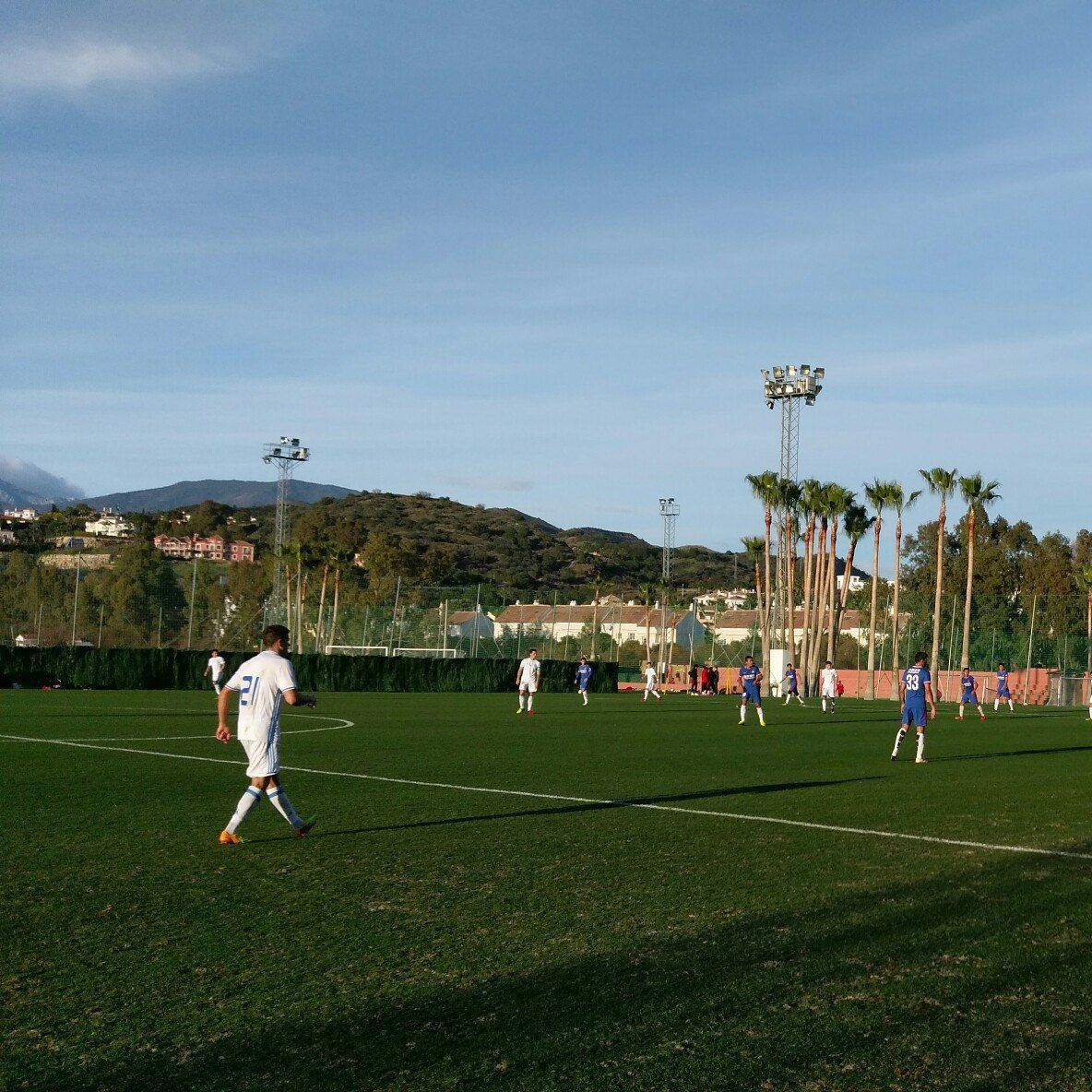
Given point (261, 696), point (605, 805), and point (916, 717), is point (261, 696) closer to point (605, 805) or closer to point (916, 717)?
point (605, 805)

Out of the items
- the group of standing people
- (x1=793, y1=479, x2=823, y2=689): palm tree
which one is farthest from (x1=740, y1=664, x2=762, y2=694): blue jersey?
(x1=793, y1=479, x2=823, y2=689): palm tree

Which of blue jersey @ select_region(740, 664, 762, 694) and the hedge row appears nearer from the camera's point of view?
blue jersey @ select_region(740, 664, 762, 694)

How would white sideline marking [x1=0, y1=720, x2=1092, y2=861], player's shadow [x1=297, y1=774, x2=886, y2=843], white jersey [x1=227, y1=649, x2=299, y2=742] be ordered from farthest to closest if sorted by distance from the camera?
player's shadow [x1=297, y1=774, x2=886, y2=843], white sideline marking [x1=0, y1=720, x2=1092, y2=861], white jersey [x1=227, y1=649, x2=299, y2=742]

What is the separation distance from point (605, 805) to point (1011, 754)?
13896 mm

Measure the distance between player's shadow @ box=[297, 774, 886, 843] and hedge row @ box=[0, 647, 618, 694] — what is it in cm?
3836

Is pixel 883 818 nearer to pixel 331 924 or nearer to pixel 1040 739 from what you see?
pixel 331 924

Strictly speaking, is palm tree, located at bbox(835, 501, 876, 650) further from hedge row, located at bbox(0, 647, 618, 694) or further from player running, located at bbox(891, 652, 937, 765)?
player running, located at bbox(891, 652, 937, 765)

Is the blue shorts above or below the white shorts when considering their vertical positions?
below

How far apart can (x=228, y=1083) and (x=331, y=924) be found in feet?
9.06

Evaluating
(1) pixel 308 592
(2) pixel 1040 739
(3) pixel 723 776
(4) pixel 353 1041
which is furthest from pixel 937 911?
(1) pixel 308 592

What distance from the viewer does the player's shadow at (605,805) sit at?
476 inches

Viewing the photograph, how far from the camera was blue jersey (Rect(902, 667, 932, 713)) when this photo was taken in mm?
21922

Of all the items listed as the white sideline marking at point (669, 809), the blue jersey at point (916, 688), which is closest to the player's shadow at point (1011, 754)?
the blue jersey at point (916, 688)

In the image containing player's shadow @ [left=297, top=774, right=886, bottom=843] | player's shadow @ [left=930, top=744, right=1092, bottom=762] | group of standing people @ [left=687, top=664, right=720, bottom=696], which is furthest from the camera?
group of standing people @ [left=687, top=664, right=720, bottom=696]
